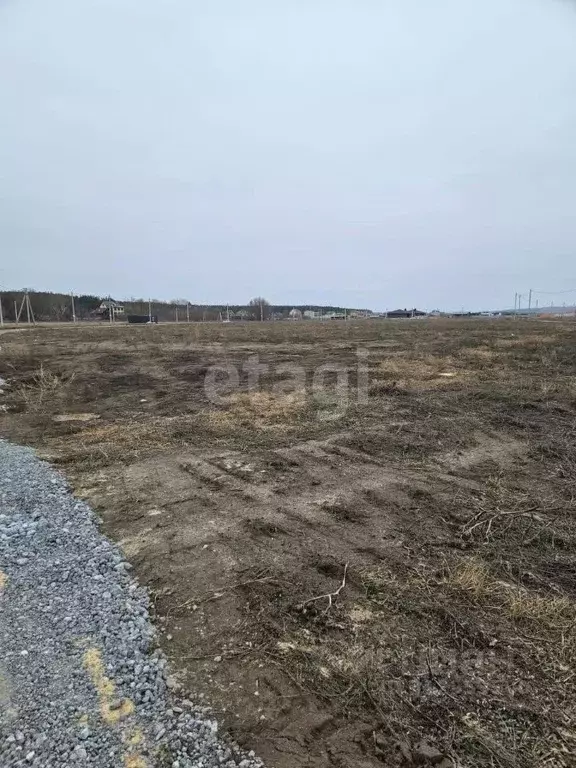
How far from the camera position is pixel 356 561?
2992 millimetres

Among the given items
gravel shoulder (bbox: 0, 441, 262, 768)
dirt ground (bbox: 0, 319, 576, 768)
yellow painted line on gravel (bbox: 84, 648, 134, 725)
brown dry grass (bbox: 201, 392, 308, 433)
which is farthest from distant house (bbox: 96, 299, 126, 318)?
yellow painted line on gravel (bbox: 84, 648, 134, 725)

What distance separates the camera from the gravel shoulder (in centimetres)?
164

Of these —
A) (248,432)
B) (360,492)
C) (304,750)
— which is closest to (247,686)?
(304,750)

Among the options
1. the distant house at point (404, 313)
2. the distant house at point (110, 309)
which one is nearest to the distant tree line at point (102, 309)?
the distant house at point (110, 309)

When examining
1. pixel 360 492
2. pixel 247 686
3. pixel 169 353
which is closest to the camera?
pixel 247 686

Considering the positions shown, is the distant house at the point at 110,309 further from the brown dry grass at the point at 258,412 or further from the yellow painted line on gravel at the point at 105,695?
the yellow painted line on gravel at the point at 105,695

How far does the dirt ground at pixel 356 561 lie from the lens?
1807 millimetres

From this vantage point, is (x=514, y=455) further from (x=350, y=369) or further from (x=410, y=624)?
(x=350, y=369)

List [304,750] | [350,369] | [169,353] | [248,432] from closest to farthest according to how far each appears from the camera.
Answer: [304,750]
[248,432]
[350,369]
[169,353]

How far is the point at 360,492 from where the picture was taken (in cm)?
424

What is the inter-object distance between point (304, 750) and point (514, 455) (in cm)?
461

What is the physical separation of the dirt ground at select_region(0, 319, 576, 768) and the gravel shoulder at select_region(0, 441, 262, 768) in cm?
13

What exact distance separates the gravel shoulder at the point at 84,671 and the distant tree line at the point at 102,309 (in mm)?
39522

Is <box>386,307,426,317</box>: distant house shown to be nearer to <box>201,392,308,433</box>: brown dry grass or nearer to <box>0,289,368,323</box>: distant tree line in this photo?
<box>0,289,368,323</box>: distant tree line
